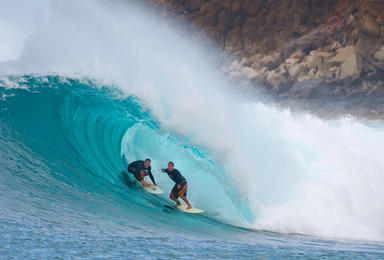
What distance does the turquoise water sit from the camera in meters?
2.92

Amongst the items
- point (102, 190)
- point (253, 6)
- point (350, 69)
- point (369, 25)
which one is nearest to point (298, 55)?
point (369, 25)

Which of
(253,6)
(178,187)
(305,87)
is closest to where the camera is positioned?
(178,187)

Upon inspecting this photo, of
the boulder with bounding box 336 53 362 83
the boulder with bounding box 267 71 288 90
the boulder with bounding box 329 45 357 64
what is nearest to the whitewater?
the boulder with bounding box 336 53 362 83

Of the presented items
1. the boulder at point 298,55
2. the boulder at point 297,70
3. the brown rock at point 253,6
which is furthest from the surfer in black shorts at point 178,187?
the brown rock at point 253,6

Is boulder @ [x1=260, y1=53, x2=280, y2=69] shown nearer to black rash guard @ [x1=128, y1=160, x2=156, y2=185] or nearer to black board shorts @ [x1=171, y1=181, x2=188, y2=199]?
black rash guard @ [x1=128, y1=160, x2=156, y2=185]

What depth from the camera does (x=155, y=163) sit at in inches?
286

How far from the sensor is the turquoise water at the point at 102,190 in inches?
115

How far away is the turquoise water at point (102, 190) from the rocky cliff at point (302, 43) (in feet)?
60.8

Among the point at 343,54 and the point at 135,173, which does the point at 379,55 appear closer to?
the point at 343,54

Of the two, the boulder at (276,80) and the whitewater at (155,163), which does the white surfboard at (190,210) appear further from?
the boulder at (276,80)

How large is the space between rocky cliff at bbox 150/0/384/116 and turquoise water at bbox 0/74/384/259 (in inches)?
729

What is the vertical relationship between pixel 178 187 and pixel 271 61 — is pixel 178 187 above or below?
below

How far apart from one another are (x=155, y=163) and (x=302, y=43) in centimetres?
2515

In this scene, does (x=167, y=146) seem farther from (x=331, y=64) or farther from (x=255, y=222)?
(x=331, y=64)
